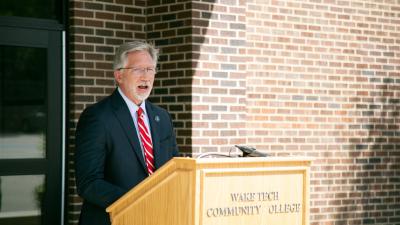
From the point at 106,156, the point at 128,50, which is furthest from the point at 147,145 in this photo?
the point at 128,50

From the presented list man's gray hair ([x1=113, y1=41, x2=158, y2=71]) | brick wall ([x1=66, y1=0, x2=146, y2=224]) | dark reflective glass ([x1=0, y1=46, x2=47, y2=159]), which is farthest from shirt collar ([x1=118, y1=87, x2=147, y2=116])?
brick wall ([x1=66, y1=0, x2=146, y2=224])

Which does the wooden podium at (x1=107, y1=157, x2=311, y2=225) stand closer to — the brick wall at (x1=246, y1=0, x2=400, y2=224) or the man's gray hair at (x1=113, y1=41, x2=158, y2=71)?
the man's gray hair at (x1=113, y1=41, x2=158, y2=71)

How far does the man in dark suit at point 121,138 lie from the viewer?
5328 mm

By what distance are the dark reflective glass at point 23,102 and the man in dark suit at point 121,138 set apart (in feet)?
10.4

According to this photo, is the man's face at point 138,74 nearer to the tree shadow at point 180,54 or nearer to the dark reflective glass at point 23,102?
the dark reflective glass at point 23,102

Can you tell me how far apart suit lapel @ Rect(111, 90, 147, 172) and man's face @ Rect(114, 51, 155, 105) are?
96 millimetres

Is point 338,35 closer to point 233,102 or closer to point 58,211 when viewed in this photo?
point 233,102

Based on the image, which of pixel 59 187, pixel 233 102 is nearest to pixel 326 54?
pixel 233 102

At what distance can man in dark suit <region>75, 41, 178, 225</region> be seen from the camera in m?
5.33

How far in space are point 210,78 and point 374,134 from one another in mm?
3213

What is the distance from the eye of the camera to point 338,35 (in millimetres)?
11086

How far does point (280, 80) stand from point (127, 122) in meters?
5.14

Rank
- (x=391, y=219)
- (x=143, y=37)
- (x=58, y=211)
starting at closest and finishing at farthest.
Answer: (x=58, y=211) → (x=143, y=37) → (x=391, y=219)

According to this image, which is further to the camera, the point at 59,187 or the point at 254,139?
the point at 254,139
